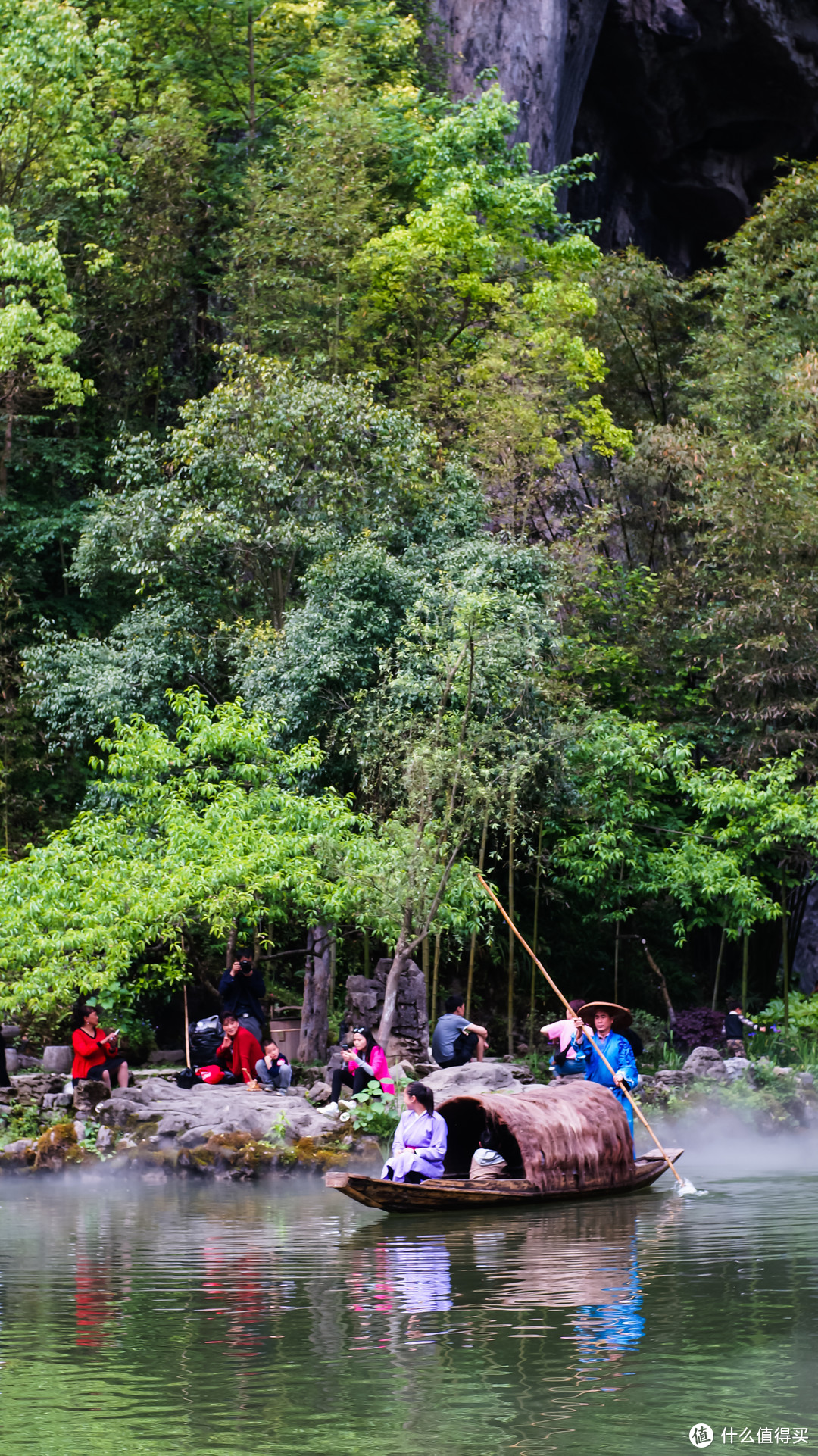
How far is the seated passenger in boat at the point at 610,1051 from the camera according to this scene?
12.0 meters

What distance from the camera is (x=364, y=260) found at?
2519 centimetres

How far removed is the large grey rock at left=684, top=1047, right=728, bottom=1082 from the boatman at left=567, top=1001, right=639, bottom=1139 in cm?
530

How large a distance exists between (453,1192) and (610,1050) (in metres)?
2.10

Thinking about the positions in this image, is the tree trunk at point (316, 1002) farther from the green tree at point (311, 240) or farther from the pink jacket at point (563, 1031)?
the green tree at point (311, 240)

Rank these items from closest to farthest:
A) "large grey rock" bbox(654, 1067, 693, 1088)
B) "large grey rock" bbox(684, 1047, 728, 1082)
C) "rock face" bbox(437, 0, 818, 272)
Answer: "large grey rock" bbox(654, 1067, 693, 1088) < "large grey rock" bbox(684, 1047, 728, 1082) < "rock face" bbox(437, 0, 818, 272)

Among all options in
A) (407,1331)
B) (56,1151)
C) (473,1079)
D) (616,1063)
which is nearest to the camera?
(407,1331)

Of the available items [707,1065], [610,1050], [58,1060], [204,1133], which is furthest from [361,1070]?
[58,1060]

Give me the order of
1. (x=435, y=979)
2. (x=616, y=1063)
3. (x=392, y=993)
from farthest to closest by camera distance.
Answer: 1. (x=435, y=979)
2. (x=392, y=993)
3. (x=616, y=1063)

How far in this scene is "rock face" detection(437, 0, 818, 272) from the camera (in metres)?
31.0

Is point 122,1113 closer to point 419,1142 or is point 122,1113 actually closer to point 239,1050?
point 239,1050

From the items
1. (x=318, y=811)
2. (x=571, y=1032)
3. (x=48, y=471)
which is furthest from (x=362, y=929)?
(x=48, y=471)

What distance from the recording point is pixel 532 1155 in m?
11.0

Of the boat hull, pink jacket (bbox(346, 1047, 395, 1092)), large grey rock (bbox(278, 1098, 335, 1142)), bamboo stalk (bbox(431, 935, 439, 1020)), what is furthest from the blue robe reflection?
bamboo stalk (bbox(431, 935, 439, 1020))

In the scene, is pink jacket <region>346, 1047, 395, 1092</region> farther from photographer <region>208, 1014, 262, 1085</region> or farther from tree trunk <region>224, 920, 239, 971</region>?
tree trunk <region>224, 920, 239, 971</region>
